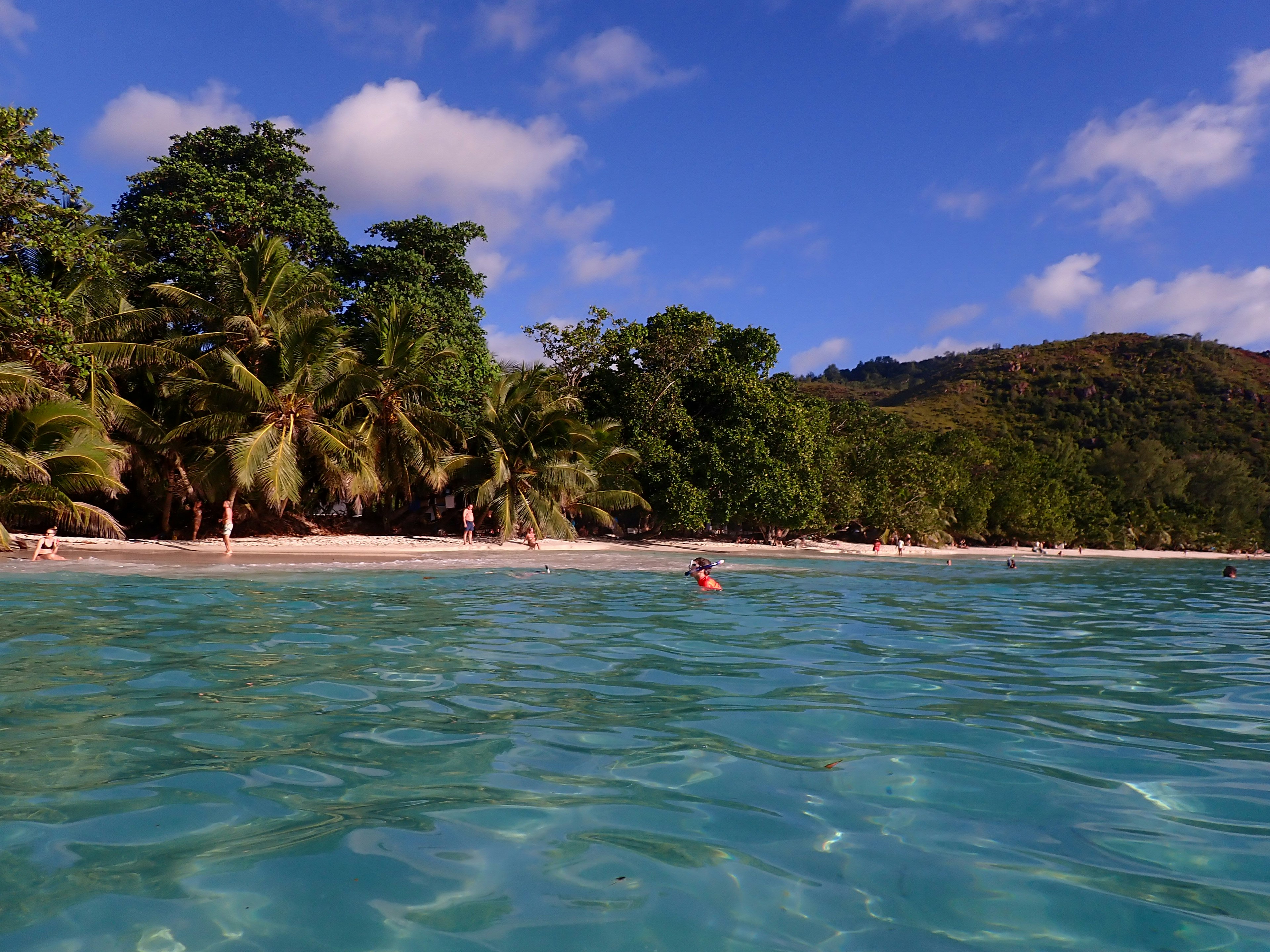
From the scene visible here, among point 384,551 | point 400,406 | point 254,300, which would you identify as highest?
point 254,300

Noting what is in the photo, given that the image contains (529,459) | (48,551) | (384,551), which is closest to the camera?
(48,551)

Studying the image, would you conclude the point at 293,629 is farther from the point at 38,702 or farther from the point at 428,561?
the point at 428,561

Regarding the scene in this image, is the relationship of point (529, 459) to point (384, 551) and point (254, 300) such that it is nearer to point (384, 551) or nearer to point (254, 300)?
point (384, 551)

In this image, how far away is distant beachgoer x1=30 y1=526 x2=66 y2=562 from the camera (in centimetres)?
1605

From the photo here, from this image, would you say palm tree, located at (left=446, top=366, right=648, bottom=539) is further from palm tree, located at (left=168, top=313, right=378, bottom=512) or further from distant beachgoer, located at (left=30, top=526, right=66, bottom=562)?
distant beachgoer, located at (left=30, top=526, right=66, bottom=562)

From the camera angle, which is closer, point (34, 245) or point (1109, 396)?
point (34, 245)

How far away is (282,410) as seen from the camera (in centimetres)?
2253

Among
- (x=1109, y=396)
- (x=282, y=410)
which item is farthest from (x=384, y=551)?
(x=1109, y=396)

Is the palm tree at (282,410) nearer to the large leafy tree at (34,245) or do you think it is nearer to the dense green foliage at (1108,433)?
the large leafy tree at (34,245)

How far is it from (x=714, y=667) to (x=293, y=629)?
16.2 feet

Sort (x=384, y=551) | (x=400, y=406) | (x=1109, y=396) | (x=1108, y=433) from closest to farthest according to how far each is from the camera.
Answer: (x=384, y=551) → (x=400, y=406) → (x=1108, y=433) → (x=1109, y=396)

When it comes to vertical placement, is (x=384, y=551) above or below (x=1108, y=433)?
below

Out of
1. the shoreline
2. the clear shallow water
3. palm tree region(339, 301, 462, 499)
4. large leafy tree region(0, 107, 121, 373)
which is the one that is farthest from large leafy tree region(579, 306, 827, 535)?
the clear shallow water

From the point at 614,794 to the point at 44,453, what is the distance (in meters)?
19.5
